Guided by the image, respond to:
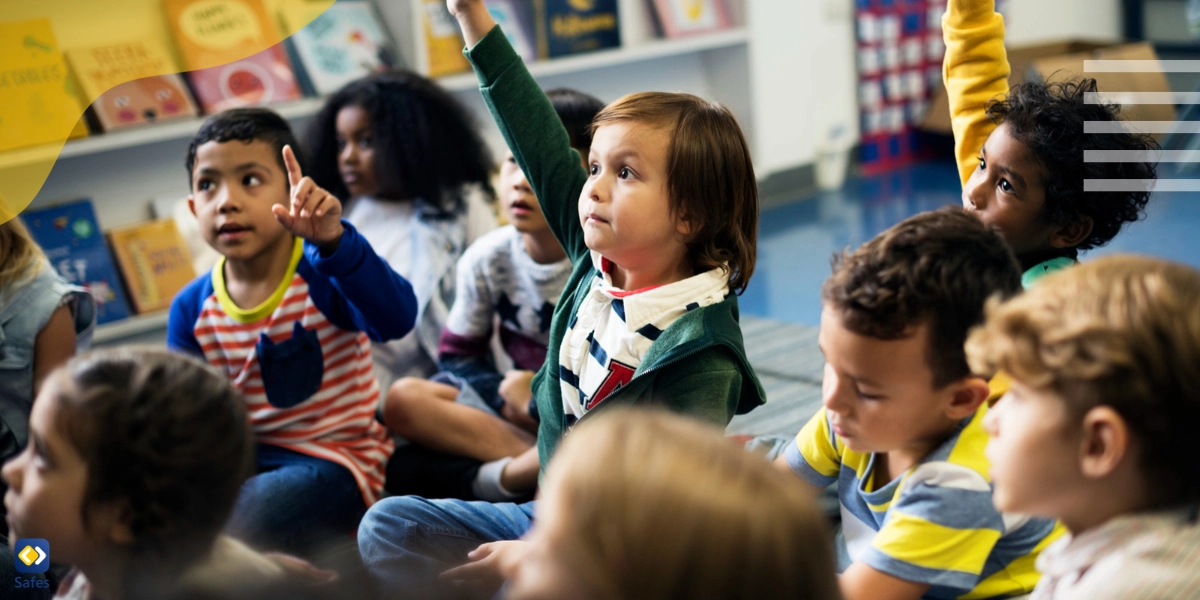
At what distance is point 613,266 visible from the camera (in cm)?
124

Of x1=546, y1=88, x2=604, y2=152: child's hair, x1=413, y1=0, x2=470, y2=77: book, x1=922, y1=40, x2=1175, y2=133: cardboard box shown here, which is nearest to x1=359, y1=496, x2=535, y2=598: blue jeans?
x1=546, y1=88, x2=604, y2=152: child's hair

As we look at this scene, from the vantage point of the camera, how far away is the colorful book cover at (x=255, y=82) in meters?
2.76

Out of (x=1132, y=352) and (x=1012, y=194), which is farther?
(x=1012, y=194)

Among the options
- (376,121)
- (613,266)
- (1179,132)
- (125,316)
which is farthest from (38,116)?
(1179,132)

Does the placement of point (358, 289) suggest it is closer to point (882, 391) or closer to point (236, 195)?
point (236, 195)

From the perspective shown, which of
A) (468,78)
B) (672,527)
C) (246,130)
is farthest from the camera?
(468,78)

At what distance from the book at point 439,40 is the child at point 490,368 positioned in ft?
5.01

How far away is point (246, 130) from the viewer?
1.45 metres

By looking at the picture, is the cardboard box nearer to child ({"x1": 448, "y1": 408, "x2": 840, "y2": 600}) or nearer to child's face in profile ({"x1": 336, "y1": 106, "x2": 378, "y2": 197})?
child's face in profile ({"x1": 336, "y1": 106, "x2": 378, "y2": 197})

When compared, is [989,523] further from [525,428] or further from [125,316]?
[125,316]

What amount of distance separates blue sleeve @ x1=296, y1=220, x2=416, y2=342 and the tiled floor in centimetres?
144

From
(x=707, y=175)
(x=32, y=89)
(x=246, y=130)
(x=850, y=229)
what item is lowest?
(x=850, y=229)

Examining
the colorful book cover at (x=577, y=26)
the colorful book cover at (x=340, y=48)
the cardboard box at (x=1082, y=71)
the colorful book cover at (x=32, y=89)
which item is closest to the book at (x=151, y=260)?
the colorful book cover at (x=340, y=48)

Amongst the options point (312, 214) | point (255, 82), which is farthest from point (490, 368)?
point (255, 82)
